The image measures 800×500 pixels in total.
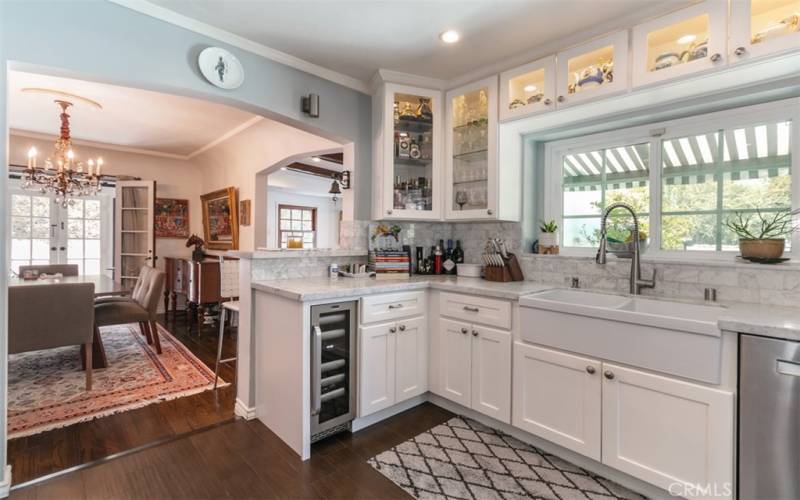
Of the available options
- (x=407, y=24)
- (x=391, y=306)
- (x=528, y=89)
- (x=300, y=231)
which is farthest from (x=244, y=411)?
(x=300, y=231)

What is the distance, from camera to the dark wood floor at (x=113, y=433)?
6.24 feet

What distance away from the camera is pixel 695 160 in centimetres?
223

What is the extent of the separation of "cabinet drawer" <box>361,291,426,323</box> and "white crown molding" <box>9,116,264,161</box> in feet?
→ 9.46

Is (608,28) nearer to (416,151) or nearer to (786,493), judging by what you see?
(416,151)

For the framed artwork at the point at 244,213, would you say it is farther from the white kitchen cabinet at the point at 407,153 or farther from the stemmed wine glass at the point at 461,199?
the stemmed wine glass at the point at 461,199

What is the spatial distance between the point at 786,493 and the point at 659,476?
0.39 metres

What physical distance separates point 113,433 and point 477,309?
7.71ft

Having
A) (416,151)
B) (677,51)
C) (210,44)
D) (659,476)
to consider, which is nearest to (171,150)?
(210,44)

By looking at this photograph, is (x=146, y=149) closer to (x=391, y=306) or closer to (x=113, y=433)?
(x=113, y=433)

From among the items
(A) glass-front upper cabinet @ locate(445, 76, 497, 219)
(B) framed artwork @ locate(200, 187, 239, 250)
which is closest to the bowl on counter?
(A) glass-front upper cabinet @ locate(445, 76, 497, 219)

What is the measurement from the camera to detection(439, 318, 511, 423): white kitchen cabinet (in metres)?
2.14

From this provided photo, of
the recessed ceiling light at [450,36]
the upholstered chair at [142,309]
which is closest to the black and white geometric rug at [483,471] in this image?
the recessed ceiling light at [450,36]

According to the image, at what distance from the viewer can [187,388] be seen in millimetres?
2842

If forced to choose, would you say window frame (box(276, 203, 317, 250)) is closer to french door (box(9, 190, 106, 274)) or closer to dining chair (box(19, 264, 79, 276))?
french door (box(9, 190, 106, 274))
